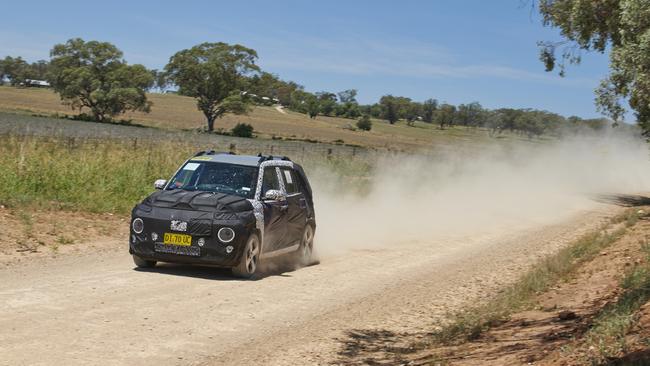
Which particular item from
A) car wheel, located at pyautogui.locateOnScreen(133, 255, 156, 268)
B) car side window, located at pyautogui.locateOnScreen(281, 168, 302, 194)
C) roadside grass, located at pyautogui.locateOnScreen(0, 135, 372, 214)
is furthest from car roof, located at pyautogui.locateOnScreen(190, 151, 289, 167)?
roadside grass, located at pyautogui.locateOnScreen(0, 135, 372, 214)

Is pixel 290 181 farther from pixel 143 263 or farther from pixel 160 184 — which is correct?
pixel 143 263

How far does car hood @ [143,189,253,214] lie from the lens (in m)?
11.7

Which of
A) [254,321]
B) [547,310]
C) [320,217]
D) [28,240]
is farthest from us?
[320,217]

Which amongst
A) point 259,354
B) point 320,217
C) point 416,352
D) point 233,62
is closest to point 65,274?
point 259,354

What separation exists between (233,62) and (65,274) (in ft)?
336

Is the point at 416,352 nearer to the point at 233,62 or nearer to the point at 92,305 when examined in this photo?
the point at 92,305

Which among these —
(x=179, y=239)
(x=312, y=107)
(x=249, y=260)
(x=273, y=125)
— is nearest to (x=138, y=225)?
(x=179, y=239)

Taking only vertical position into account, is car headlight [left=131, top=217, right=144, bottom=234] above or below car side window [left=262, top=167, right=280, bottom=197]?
below

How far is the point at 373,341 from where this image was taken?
29.0 feet

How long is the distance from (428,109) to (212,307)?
14423cm

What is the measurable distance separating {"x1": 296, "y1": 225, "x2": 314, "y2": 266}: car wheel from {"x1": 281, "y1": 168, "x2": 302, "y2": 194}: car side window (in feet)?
2.34

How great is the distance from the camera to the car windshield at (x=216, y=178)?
1254 cm

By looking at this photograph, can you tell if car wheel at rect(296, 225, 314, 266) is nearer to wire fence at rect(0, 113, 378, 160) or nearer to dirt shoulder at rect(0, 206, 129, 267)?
dirt shoulder at rect(0, 206, 129, 267)

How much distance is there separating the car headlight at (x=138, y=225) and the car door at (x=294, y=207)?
2.51 meters
